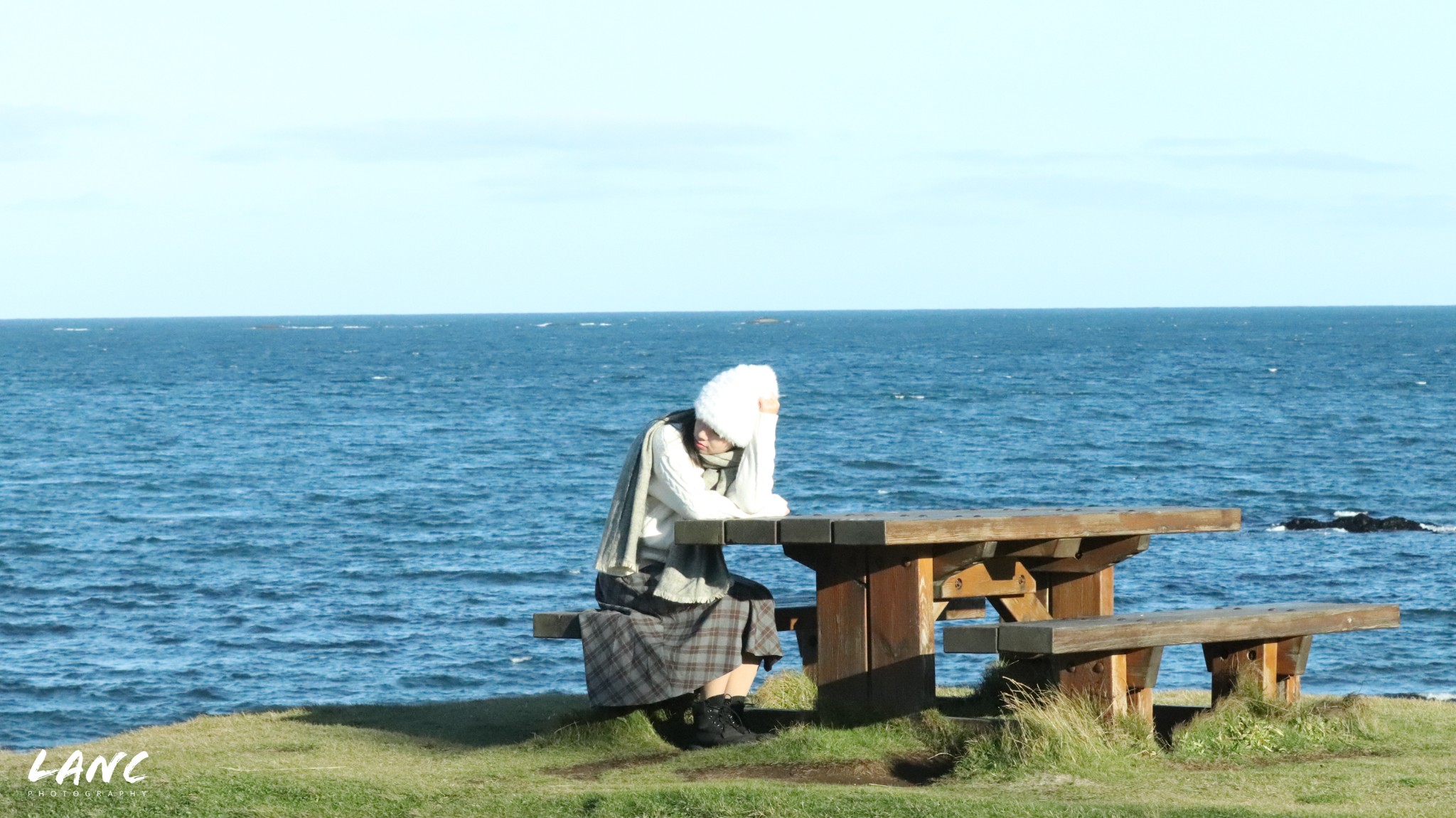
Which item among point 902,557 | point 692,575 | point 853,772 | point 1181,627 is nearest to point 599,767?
point 692,575

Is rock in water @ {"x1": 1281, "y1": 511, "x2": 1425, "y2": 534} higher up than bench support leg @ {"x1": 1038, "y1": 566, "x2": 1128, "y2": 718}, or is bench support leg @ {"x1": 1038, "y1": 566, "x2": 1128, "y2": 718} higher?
bench support leg @ {"x1": 1038, "y1": 566, "x2": 1128, "y2": 718}

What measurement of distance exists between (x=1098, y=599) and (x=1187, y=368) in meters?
89.1

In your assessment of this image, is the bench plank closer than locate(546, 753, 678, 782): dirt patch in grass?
Yes

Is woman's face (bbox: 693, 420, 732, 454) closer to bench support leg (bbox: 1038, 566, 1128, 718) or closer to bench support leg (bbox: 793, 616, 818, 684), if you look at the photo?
bench support leg (bbox: 793, 616, 818, 684)

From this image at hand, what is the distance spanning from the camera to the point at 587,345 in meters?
156

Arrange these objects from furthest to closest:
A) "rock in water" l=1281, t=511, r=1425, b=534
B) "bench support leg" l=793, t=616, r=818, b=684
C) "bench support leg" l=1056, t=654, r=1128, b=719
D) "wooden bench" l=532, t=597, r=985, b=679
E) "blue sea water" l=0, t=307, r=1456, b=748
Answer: "rock in water" l=1281, t=511, r=1425, b=534 < "blue sea water" l=0, t=307, r=1456, b=748 < "bench support leg" l=793, t=616, r=818, b=684 < "wooden bench" l=532, t=597, r=985, b=679 < "bench support leg" l=1056, t=654, r=1128, b=719

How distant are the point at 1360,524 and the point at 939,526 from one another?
2633cm

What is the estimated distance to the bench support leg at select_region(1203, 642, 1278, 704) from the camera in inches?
315

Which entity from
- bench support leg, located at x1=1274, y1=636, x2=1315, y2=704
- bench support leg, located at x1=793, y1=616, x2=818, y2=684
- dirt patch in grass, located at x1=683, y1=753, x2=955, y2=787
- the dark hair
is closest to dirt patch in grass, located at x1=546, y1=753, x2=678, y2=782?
dirt patch in grass, located at x1=683, y1=753, x2=955, y2=787

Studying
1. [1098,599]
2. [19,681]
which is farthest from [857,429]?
[1098,599]

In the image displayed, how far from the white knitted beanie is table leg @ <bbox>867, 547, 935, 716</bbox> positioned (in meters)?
0.85

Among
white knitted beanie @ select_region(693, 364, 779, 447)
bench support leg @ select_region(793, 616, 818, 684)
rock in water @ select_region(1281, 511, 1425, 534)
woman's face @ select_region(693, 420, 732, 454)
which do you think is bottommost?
rock in water @ select_region(1281, 511, 1425, 534)

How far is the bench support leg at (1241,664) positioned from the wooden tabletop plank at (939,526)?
0.59 meters

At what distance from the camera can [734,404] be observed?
802 centimetres
